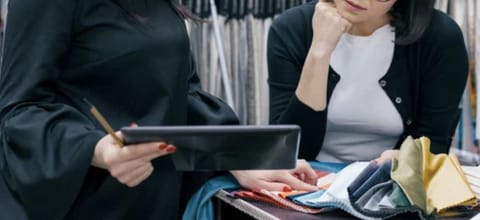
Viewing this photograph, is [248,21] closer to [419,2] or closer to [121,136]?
[419,2]

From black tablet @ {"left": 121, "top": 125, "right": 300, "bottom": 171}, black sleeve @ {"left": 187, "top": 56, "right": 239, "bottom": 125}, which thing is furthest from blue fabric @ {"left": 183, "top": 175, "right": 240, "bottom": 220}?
black tablet @ {"left": 121, "top": 125, "right": 300, "bottom": 171}

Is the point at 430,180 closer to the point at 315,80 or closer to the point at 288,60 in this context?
the point at 315,80

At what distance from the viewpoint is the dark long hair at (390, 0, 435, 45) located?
1409mm

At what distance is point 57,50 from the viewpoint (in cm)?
101

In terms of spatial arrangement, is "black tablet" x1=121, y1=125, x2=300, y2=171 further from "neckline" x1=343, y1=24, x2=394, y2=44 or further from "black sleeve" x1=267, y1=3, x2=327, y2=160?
"neckline" x1=343, y1=24, x2=394, y2=44

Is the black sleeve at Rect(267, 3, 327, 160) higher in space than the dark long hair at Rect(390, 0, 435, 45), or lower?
lower

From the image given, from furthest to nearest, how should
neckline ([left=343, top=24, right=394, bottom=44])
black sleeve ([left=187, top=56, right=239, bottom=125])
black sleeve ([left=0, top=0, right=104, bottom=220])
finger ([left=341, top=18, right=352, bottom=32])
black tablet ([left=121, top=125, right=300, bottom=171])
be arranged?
neckline ([left=343, top=24, right=394, bottom=44]) < finger ([left=341, top=18, right=352, bottom=32]) < black sleeve ([left=187, top=56, right=239, bottom=125]) < black sleeve ([left=0, top=0, right=104, bottom=220]) < black tablet ([left=121, top=125, right=300, bottom=171])

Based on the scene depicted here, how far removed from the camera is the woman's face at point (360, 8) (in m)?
1.33

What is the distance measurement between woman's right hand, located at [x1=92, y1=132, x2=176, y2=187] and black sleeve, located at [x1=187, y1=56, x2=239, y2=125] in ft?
0.95

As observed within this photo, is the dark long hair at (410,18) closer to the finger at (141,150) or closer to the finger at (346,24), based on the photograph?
the finger at (346,24)

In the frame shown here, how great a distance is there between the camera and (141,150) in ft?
2.86

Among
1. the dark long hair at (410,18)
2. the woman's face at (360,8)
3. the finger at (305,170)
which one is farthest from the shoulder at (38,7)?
the dark long hair at (410,18)

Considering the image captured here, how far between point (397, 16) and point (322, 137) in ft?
0.96

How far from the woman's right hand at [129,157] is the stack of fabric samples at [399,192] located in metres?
0.24
